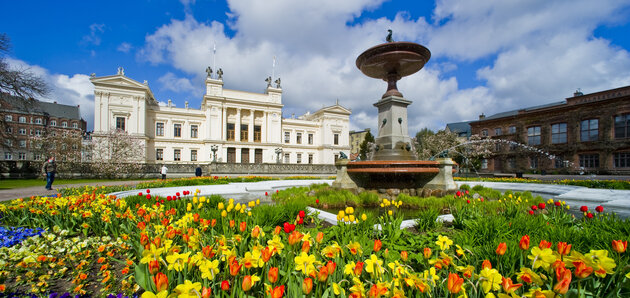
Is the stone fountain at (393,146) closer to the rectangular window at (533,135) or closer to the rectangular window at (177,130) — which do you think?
the rectangular window at (533,135)

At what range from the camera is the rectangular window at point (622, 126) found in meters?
28.3

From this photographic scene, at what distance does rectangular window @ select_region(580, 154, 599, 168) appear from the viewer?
3055 cm

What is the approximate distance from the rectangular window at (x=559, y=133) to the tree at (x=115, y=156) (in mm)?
50423

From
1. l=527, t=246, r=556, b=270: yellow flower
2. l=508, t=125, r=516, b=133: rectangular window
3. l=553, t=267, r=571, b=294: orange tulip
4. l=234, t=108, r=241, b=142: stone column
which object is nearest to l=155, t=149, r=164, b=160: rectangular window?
l=234, t=108, r=241, b=142: stone column

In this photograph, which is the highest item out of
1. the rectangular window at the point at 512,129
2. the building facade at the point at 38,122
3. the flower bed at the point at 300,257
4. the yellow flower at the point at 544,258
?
the building facade at the point at 38,122

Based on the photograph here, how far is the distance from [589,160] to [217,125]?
1954 inches

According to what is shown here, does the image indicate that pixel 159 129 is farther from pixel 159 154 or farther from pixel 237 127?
pixel 237 127

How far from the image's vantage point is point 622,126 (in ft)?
94.0

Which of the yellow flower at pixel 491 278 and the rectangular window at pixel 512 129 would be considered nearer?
the yellow flower at pixel 491 278

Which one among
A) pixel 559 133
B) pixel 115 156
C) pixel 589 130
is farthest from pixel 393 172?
pixel 559 133

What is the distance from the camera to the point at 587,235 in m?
2.34

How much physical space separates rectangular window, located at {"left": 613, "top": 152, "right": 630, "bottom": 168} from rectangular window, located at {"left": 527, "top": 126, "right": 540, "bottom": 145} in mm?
7589

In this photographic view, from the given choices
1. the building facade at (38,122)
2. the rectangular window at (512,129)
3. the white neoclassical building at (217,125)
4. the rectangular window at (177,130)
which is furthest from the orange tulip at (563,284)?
the building facade at (38,122)

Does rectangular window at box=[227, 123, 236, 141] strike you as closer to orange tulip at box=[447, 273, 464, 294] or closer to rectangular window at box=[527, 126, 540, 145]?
rectangular window at box=[527, 126, 540, 145]
